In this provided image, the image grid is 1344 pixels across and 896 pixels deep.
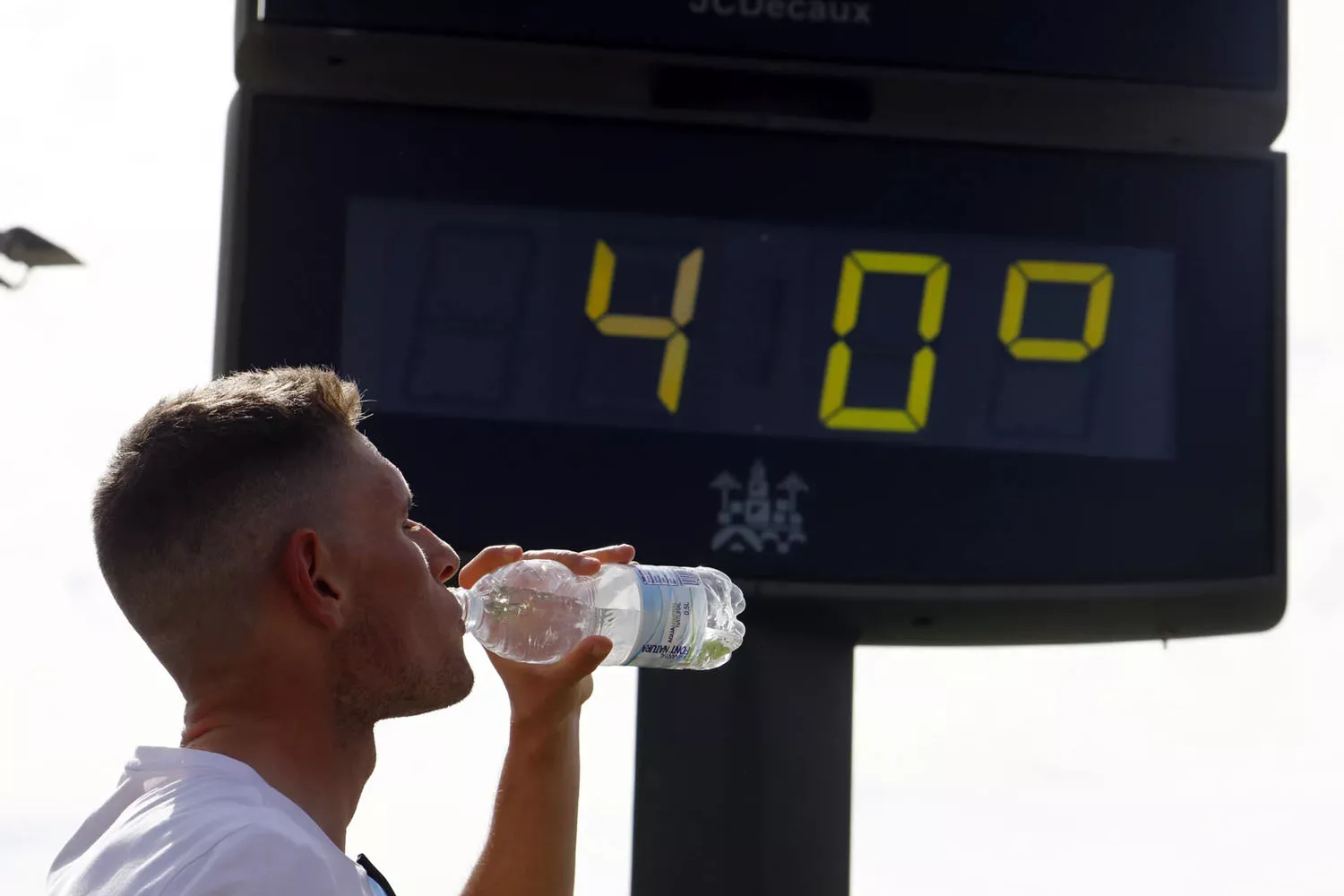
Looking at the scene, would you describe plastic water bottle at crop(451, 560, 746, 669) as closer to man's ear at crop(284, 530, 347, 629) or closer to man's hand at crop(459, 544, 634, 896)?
man's hand at crop(459, 544, 634, 896)

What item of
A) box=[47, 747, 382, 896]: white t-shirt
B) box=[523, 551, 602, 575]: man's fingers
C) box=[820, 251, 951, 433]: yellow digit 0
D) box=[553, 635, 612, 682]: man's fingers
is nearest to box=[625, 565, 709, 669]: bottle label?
box=[523, 551, 602, 575]: man's fingers

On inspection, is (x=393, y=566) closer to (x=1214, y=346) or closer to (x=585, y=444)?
(x=585, y=444)

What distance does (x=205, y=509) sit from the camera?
73.0 inches

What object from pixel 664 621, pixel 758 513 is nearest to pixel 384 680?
pixel 664 621

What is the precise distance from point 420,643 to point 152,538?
247mm

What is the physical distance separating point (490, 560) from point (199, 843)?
0.72 meters

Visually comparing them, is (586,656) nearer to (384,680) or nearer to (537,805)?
(384,680)

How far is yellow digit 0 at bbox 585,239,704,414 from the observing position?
335cm

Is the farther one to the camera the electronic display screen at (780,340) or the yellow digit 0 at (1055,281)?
the yellow digit 0 at (1055,281)

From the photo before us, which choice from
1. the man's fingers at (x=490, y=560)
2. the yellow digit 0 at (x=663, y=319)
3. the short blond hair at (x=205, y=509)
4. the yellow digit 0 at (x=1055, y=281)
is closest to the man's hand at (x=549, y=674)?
the man's fingers at (x=490, y=560)

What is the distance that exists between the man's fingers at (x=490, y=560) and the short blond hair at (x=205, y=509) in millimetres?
300

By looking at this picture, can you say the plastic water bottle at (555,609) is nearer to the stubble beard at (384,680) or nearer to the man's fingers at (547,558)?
the man's fingers at (547,558)

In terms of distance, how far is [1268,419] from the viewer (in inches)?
137

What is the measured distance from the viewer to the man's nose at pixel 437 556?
6.52 feet
